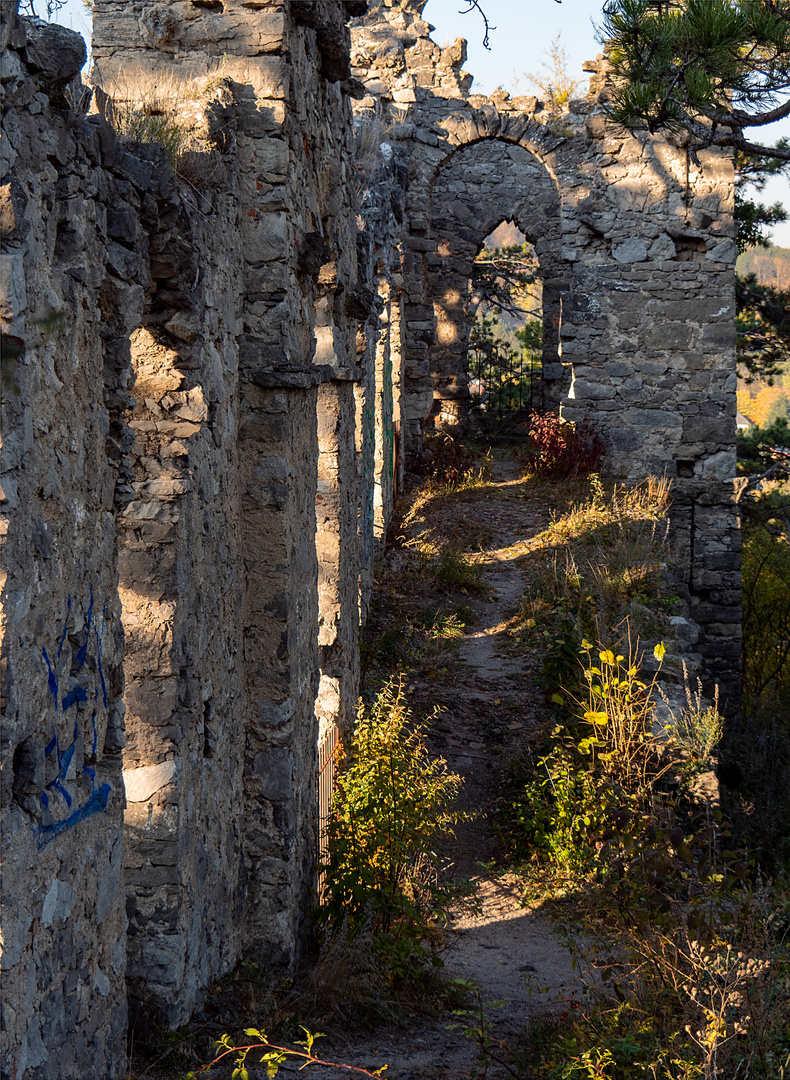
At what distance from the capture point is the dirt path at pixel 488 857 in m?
3.47

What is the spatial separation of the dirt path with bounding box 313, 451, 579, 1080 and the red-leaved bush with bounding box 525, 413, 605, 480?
0.98 metres

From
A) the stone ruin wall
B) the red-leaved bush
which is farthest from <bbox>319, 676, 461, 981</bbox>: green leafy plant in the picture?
the red-leaved bush

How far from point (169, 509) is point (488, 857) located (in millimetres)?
3411

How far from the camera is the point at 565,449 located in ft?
36.5

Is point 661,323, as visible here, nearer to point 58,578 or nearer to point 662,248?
point 662,248

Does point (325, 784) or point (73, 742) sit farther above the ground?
point (73, 742)

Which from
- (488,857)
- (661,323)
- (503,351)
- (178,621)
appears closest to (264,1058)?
(178,621)

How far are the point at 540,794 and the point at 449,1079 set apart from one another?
8.72 feet

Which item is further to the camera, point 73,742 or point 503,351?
point 503,351

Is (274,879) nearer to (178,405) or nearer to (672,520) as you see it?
(178,405)

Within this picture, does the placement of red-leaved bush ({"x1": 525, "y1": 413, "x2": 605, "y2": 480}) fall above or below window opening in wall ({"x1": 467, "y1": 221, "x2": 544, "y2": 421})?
below

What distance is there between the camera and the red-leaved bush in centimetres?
1094

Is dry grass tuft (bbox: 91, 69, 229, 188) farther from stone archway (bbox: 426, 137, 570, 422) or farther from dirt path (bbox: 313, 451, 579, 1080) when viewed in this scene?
stone archway (bbox: 426, 137, 570, 422)

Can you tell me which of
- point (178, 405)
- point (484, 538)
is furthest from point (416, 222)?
point (178, 405)
